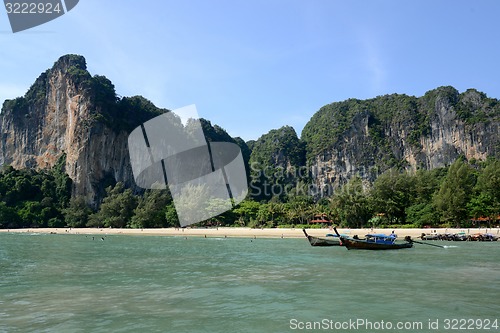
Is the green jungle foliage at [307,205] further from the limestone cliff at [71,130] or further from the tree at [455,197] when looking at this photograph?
the limestone cliff at [71,130]

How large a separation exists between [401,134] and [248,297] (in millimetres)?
137039

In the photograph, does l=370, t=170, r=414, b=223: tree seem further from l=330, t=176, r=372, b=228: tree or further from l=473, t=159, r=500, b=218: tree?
l=473, t=159, r=500, b=218: tree

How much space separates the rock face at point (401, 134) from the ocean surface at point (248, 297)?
114443 millimetres

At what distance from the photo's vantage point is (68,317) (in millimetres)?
10883

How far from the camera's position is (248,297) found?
45.4 feet

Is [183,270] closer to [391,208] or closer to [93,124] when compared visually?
[391,208]

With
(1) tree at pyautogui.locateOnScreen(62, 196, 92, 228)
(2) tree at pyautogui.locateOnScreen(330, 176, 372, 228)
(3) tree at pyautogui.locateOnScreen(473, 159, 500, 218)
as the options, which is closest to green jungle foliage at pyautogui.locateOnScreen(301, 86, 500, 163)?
(3) tree at pyautogui.locateOnScreen(473, 159, 500, 218)

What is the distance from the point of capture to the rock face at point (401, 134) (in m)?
123

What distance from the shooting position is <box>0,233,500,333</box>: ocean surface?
1056 centimetres

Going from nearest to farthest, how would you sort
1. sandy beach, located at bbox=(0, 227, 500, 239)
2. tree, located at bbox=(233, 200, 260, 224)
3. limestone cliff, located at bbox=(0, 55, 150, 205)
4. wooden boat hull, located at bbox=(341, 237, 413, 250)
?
wooden boat hull, located at bbox=(341, 237, 413, 250) → sandy beach, located at bbox=(0, 227, 500, 239) → tree, located at bbox=(233, 200, 260, 224) → limestone cliff, located at bbox=(0, 55, 150, 205)

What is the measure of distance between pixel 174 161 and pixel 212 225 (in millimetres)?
40894

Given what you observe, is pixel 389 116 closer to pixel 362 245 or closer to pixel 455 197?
pixel 455 197

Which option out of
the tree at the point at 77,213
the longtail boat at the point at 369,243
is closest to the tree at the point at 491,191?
the longtail boat at the point at 369,243

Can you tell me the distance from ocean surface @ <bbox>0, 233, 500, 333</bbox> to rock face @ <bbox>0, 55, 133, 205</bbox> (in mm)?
84387
